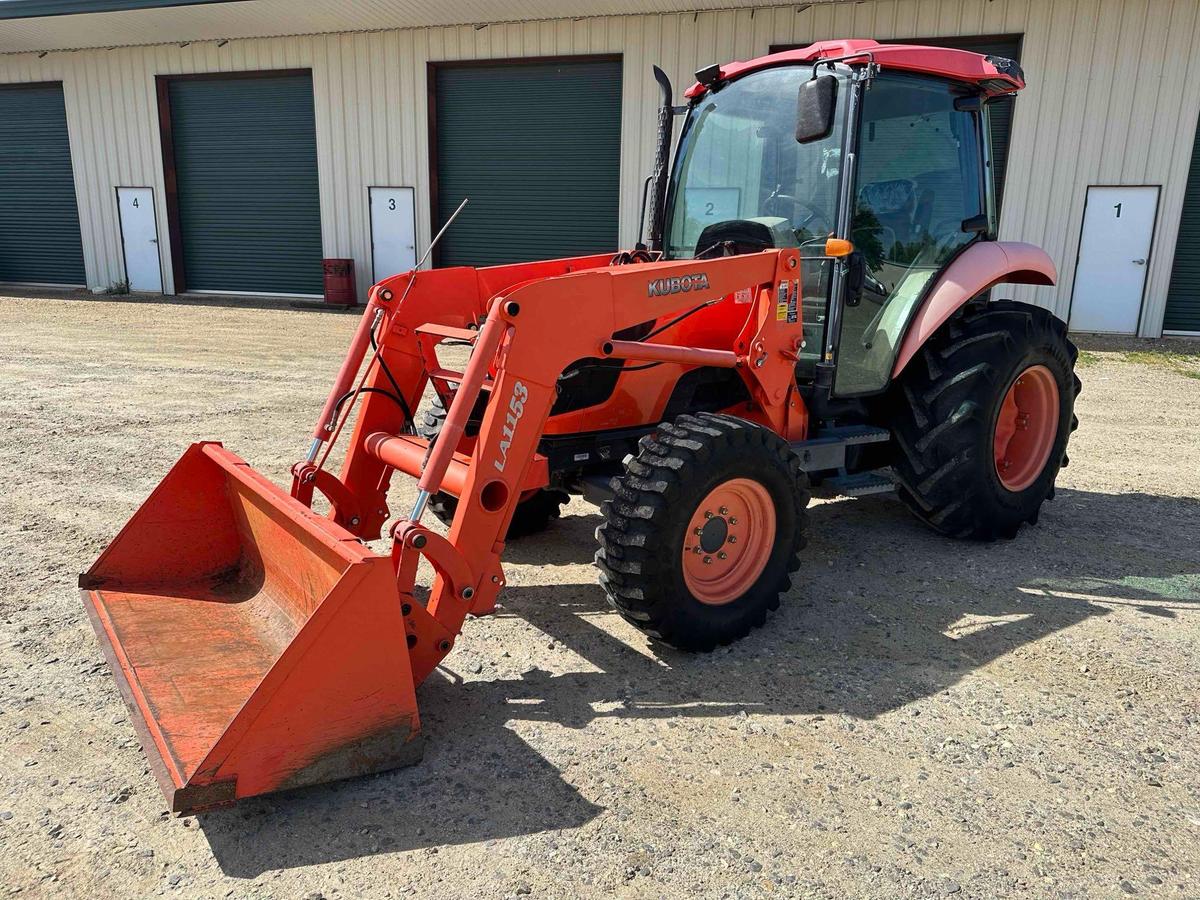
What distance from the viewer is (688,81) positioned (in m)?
13.5

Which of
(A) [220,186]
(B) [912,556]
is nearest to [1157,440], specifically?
(B) [912,556]

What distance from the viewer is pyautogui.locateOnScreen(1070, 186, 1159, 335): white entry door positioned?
1235 centimetres

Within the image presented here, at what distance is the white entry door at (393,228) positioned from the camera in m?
15.4

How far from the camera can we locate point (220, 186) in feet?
55.4

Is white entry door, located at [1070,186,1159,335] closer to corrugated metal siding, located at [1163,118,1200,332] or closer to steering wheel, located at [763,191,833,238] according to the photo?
corrugated metal siding, located at [1163,118,1200,332]

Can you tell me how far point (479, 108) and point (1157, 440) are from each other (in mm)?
11422

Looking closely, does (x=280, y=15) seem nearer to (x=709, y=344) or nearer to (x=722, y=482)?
(x=709, y=344)

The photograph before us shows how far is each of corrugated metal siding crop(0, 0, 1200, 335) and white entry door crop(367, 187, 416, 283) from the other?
190 mm

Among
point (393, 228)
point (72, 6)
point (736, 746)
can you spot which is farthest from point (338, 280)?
point (736, 746)

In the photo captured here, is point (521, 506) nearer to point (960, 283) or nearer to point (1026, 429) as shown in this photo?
point (960, 283)

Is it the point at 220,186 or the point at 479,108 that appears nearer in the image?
the point at 479,108

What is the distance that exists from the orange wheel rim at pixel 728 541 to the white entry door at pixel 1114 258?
11.2 m

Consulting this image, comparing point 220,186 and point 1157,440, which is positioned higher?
point 220,186

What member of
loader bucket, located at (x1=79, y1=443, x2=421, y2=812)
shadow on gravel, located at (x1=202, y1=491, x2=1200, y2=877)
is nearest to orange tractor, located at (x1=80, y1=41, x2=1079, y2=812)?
loader bucket, located at (x1=79, y1=443, x2=421, y2=812)
